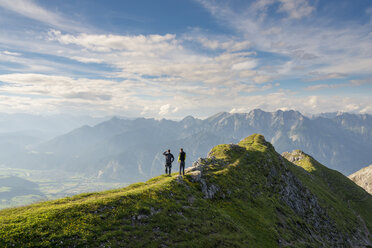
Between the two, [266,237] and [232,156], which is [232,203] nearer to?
[266,237]

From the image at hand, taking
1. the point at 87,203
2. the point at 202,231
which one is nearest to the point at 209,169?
the point at 202,231

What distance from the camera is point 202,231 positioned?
2514 centimetres

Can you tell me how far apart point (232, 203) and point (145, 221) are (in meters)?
20.4

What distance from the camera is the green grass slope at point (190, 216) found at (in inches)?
748

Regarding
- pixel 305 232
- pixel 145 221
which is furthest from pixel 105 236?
pixel 305 232

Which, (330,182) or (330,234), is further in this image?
(330,182)

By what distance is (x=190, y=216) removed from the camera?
27.5 m

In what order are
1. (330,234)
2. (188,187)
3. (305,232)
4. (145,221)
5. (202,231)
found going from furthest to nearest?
(330,234) → (305,232) → (188,187) → (202,231) → (145,221)

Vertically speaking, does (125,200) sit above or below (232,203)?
above

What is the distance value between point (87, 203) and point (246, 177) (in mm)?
39619

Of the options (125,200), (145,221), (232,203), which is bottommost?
(232,203)

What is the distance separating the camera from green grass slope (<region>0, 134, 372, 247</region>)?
18988 mm

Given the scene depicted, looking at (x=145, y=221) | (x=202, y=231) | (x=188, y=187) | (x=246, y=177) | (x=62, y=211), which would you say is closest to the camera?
(x=62, y=211)

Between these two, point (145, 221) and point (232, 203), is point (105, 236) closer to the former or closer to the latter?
point (145, 221)
